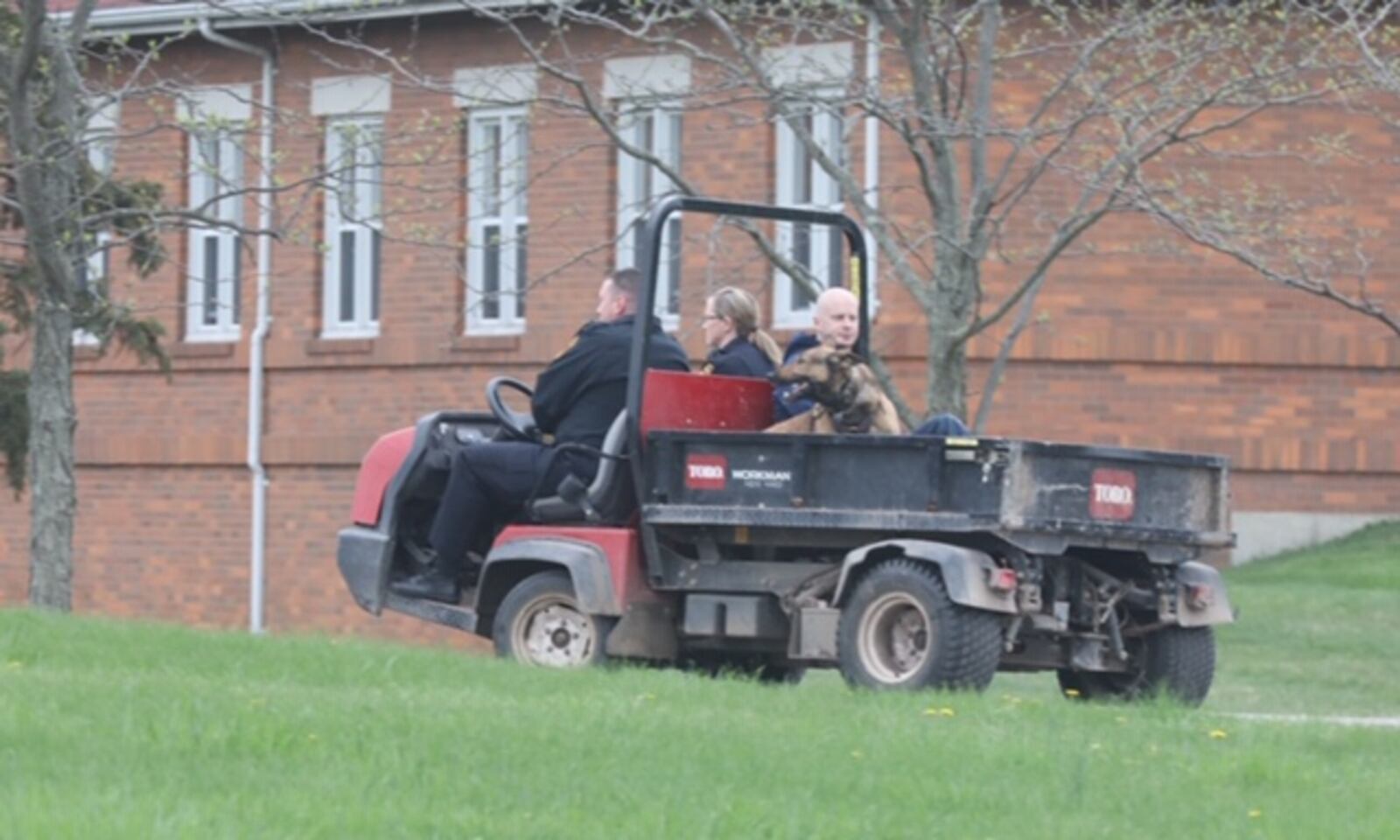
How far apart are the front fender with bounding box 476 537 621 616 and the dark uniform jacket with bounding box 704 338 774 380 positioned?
1203 millimetres

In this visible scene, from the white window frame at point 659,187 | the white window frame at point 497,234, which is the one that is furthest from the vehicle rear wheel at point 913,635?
the white window frame at point 497,234

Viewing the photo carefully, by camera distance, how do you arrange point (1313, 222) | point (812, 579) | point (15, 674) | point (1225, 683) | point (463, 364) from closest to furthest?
1. point (15, 674)
2. point (812, 579)
3. point (1225, 683)
4. point (1313, 222)
5. point (463, 364)

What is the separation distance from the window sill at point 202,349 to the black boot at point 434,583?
38.3ft

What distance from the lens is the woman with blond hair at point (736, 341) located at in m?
12.8

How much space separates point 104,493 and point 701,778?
58.5 ft

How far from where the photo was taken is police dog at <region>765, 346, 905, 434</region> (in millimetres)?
11844

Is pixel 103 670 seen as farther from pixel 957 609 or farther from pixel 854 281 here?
pixel 854 281

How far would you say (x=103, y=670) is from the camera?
10.3 m

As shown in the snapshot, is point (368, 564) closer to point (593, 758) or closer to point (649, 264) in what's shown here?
point (649, 264)

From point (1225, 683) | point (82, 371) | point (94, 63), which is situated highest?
point (94, 63)

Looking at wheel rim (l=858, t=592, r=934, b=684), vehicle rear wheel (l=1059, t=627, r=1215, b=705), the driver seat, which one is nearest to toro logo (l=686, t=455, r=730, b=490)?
the driver seat

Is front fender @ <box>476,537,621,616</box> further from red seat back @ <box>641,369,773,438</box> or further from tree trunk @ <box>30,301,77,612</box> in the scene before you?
tree trunk @ <box>30,301,77,612</box>

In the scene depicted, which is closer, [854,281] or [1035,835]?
[1035,835]

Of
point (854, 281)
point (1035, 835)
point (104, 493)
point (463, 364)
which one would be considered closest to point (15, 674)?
point (1035, 835)
